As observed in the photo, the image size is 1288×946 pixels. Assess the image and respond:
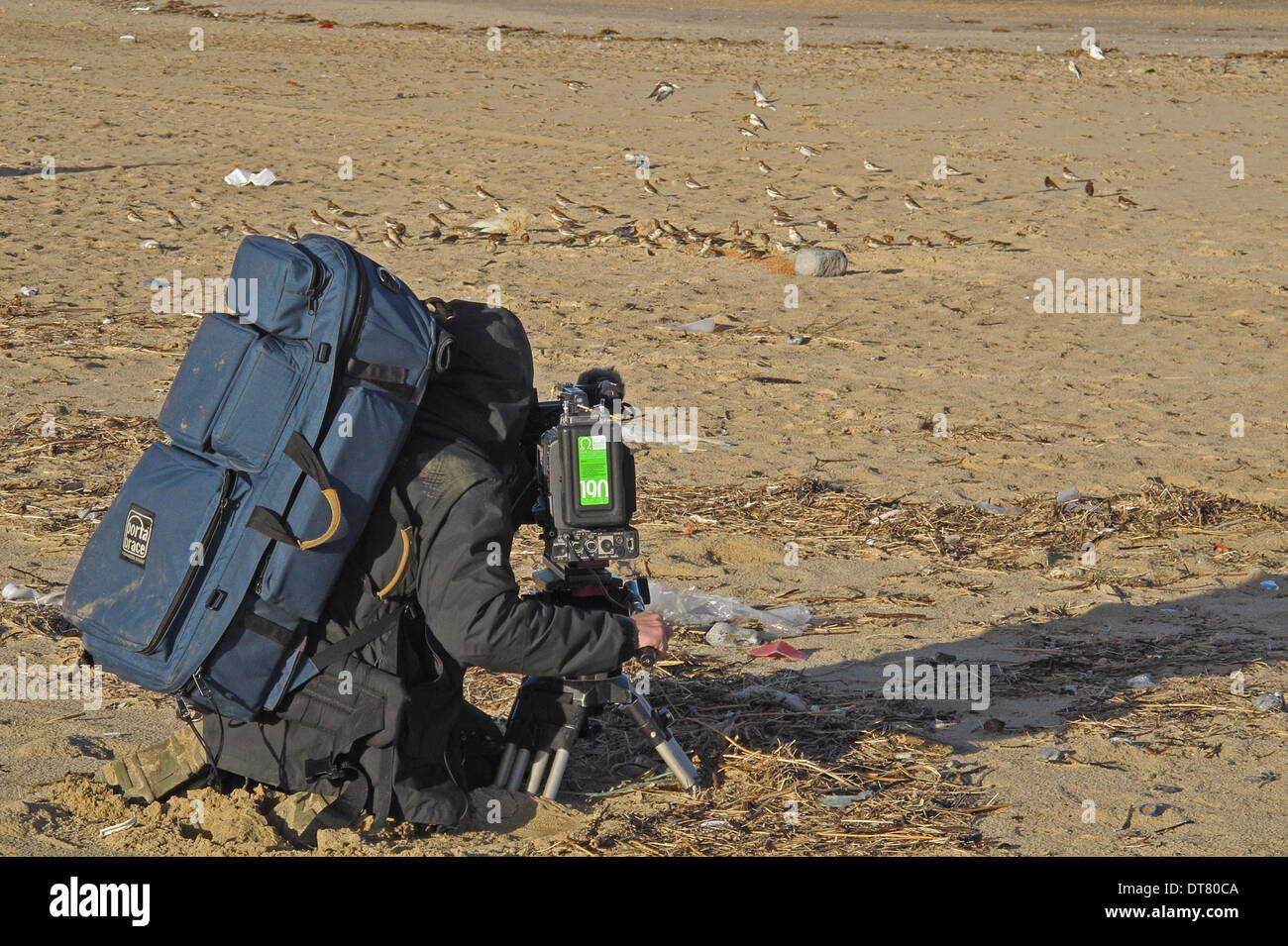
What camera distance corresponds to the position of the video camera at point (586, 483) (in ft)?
10.9

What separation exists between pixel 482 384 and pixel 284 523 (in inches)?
21.8

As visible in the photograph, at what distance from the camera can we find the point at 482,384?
11.0 ft

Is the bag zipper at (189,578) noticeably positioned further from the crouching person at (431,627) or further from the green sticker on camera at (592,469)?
the green sticker on camera at (592,469)

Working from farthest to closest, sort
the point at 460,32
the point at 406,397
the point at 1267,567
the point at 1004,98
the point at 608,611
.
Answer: the point at 460,32
the point at 1004,98
the point at 1267,567
the point at 608,611
the point at 406,397

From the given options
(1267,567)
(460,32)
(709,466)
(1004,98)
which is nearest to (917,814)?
(1267,567)

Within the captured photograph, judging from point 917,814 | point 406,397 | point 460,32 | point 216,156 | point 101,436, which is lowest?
point 917,814

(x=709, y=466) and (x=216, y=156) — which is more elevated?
(x=216, y=156)

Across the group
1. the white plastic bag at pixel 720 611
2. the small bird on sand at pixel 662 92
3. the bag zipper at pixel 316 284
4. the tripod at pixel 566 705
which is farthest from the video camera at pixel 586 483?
the small bird on sand at pixel 662 92

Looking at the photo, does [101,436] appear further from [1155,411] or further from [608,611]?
[1155,411]

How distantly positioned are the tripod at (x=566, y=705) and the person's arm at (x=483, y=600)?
0.24 metres

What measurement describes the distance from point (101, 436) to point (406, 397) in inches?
179

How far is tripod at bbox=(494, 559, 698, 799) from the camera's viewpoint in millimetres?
3562

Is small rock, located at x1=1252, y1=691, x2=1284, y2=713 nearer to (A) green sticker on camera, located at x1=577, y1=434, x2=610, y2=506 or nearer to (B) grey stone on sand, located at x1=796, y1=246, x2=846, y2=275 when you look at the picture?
(A) green sticker on camera, located at x1=577, y1=434, x2=610, y2=506

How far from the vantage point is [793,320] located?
9867mm
